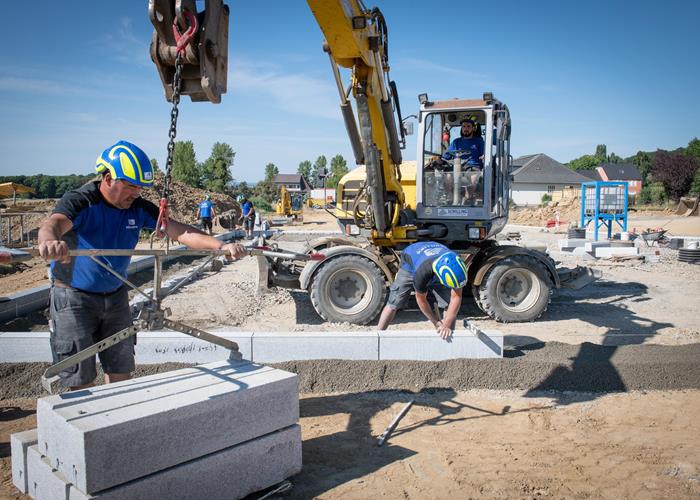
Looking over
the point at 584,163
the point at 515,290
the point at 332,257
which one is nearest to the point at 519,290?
the point at 515,290

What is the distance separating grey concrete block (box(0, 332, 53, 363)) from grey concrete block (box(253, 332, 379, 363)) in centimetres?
185

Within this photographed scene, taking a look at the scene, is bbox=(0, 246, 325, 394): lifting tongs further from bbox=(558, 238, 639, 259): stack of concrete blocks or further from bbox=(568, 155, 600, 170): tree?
bbox=(568, 155, 600, 170): tree

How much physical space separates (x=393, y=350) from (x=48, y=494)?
303 cm

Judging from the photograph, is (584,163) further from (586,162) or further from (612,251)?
(612,251)

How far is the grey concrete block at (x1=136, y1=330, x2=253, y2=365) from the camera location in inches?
190

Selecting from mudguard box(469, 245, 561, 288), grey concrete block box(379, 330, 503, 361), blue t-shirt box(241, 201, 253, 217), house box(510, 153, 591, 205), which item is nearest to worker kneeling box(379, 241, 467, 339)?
grey concrete block box(379, 330, 503, 361)

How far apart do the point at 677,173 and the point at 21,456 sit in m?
52.9

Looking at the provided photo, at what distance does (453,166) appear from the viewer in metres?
7.26

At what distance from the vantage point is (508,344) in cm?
569

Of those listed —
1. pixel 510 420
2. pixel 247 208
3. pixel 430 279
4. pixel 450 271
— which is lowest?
pixel 510 420

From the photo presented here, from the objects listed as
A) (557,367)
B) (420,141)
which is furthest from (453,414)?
(420,141)

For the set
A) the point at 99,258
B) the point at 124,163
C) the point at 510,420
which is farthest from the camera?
the point at 510,420

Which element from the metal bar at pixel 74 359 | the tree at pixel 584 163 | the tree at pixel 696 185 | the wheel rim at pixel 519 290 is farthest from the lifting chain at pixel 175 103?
the tree at pixel 584 163

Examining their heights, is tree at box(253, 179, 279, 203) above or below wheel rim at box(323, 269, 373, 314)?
above
